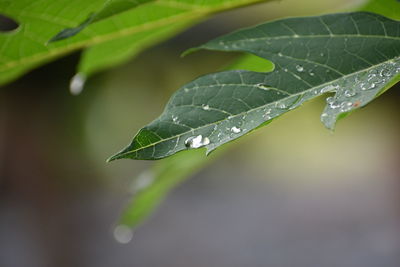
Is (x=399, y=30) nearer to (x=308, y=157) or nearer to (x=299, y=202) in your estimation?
(x=299, y=202)

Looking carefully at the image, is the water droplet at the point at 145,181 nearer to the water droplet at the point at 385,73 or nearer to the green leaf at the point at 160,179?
the green leaf at the point at 160,179

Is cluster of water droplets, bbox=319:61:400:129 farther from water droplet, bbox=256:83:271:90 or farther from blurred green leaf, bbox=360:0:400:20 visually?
blurred green leaf, bbox=360:0:400:20

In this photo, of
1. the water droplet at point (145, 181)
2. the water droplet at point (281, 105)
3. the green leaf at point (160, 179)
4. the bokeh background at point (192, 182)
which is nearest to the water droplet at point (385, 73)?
the water droplet at point (281, 105)

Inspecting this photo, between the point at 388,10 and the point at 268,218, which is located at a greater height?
the point at 388,10

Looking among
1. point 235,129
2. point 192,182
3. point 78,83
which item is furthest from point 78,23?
point 192,182

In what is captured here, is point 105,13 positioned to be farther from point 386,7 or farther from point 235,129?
point 386,7

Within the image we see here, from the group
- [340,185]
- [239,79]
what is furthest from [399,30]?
[340,185]
